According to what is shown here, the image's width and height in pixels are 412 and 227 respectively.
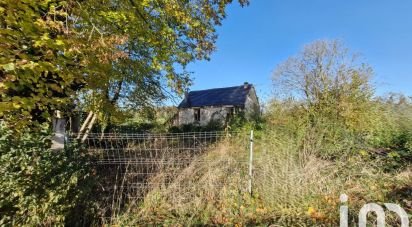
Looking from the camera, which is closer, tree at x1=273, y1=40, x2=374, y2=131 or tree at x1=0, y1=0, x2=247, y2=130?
tree at x1=0, y1=0, x2=247, y2=130

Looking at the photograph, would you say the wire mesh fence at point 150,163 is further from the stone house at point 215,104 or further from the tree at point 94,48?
the stone house at point 215,104

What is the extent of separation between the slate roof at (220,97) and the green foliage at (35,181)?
24912 millimetres

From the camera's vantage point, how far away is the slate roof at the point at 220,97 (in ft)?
95.7

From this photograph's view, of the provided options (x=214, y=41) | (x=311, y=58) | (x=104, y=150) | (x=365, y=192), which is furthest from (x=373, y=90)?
(x=104, y=150)

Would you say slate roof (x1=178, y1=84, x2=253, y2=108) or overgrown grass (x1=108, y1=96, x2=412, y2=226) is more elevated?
slate roof (x1=178, y1=84, x2=253, y2=108)

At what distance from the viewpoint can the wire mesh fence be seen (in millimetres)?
5078

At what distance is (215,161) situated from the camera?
18.7 ft

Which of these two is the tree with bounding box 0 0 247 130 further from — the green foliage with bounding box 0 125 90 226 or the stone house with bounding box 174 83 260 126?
the stone house with bounding box 174 83 260 126

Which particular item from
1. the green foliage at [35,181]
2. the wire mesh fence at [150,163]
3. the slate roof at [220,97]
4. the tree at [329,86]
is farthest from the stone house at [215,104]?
the green foliage at [35,181]

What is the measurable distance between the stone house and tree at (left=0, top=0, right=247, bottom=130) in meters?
17.7

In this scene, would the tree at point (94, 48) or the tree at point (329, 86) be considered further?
the tree at point (329, 86)

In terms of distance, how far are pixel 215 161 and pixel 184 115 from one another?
85.9 ft

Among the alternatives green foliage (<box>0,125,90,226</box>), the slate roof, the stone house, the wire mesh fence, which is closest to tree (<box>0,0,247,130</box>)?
green foliage (<box>0,125,90,226</box>)

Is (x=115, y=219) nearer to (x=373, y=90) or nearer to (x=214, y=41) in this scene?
(x=214, y=41)
